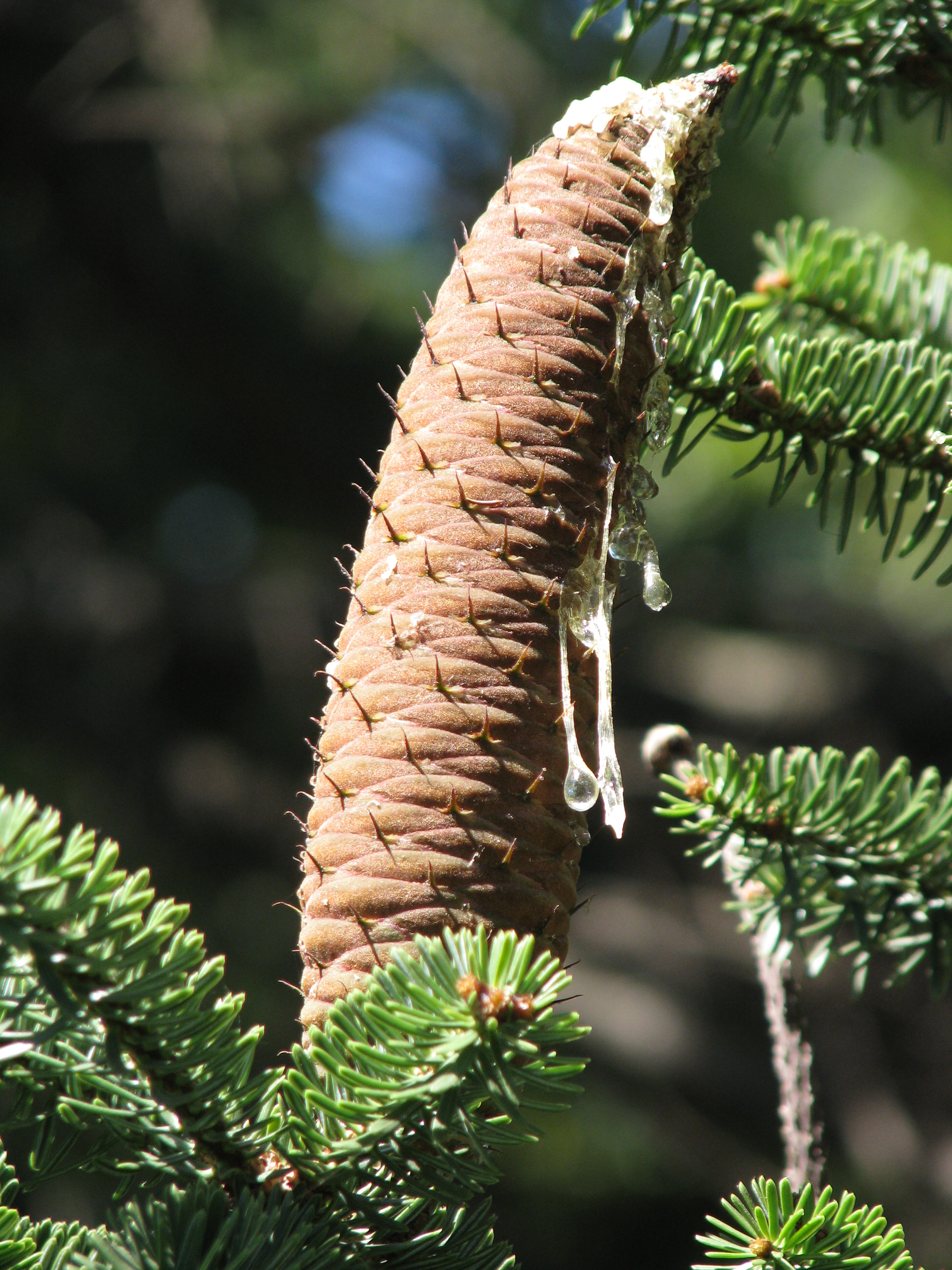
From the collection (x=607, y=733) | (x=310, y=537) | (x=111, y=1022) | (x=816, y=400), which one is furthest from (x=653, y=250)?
(x=310, y=537)

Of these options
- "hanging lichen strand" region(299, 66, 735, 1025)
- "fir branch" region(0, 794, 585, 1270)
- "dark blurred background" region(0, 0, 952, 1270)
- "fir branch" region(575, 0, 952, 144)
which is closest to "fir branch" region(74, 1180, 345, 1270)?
"fir branch" region(0, 794, 585, 1270)

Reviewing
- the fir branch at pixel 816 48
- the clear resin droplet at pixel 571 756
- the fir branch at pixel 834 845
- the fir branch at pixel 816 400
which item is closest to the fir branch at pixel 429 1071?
the clear resin droplet at pixel 571 756

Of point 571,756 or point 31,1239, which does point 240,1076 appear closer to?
point 31,1239

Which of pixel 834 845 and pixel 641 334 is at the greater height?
pixel 641 334

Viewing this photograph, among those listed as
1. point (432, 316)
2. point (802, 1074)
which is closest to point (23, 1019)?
point (432, 316)

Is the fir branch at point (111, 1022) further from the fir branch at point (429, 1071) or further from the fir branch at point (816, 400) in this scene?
the fir branch at point (816, 400)

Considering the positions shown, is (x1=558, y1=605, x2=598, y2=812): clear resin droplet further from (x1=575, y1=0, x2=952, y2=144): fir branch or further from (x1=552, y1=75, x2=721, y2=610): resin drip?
(x1=575, y1=0, x2=952, y2=144): fir branch
